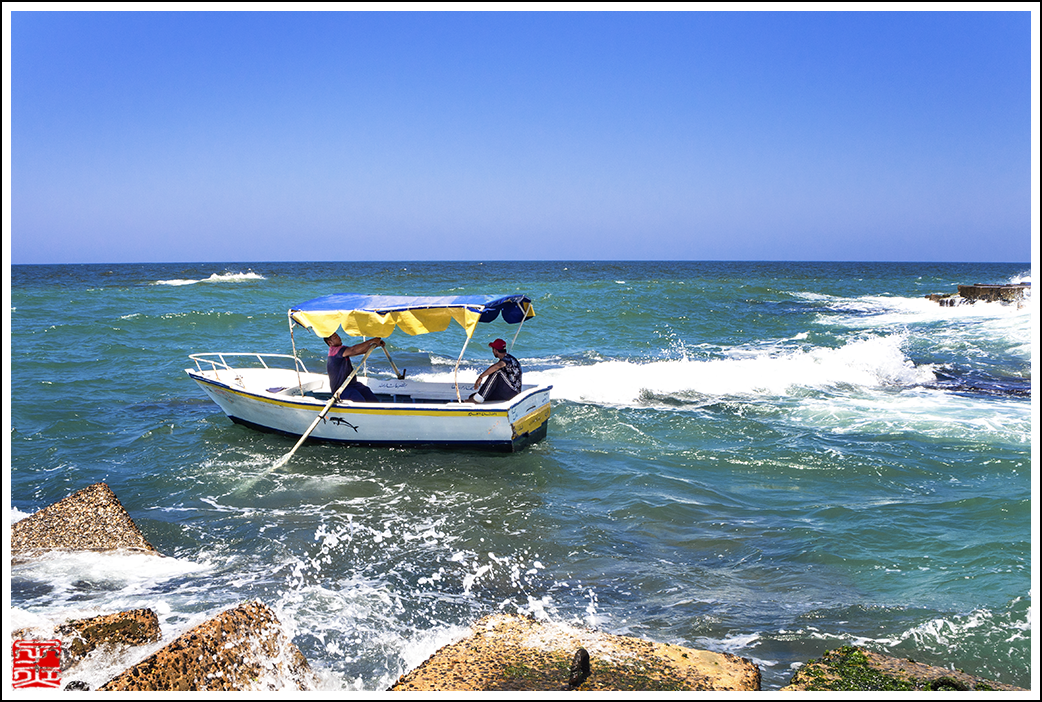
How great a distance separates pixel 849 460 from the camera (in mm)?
10719

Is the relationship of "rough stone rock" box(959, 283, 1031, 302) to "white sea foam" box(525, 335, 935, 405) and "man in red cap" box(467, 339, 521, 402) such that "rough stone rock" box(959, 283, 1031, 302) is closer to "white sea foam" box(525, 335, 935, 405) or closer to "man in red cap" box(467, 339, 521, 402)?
"white sea foam" box(525, 335, 935, 405)

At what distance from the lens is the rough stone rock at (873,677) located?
4.47 metres

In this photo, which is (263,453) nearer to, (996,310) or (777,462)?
(777,462)

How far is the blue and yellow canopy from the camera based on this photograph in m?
10.9

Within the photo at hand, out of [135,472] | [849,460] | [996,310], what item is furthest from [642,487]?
[996,310]

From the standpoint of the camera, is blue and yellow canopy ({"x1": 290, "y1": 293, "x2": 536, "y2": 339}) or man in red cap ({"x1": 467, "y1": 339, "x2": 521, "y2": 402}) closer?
blue and yellow canopy ({"x1": 290, "y1": 293, "x2": 536, "y2": 339})

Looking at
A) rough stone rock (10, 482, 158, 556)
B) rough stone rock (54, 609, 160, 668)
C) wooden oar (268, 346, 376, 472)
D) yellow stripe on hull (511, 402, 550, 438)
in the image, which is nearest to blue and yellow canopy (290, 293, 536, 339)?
Answer: wooden oar (268, 346, 376, 472)

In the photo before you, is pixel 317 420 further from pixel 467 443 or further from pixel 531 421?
pixel 531 421

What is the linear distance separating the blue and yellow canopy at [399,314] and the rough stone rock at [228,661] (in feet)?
20.4

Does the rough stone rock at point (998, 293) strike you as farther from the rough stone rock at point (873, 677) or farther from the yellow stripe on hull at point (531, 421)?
the rough stone rock at point (873, 677)

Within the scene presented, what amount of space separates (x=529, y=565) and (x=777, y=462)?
5.19 metres

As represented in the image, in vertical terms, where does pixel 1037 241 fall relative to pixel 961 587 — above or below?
above

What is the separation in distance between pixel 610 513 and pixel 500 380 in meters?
3.24

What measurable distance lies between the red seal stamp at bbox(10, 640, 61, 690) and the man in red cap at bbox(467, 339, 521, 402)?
7.33 meters
